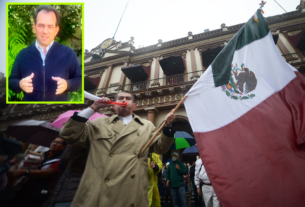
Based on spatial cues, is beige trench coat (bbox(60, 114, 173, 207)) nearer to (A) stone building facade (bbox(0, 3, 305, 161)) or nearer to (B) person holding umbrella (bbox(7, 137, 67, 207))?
(B) person holding umbrella (bbox(7, 137, 67, 207))

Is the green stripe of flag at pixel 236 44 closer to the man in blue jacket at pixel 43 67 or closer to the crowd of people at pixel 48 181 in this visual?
the man in blue jacket at pixel 43 67

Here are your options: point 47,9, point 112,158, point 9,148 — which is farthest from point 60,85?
point 112,158

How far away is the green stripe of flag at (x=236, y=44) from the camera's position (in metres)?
2.51

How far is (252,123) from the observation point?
7.00 ft

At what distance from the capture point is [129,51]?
14.0m

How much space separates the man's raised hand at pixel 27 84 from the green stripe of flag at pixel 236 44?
8.21 ft

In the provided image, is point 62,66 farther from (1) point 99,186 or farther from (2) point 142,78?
(2) point 142,78

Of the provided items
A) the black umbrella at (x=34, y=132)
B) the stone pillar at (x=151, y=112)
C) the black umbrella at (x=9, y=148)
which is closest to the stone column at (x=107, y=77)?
the stone pillar at (x=151, y=112)

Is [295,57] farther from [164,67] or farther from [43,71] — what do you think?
[43,71]

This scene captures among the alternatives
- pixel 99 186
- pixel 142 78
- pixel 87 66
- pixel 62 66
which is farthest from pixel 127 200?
pixel 87 66

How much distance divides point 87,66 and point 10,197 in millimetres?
15475

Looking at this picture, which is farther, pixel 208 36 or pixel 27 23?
pixel 208 36

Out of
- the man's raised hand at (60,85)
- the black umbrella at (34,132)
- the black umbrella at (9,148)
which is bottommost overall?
the black umbrella at (9,148)

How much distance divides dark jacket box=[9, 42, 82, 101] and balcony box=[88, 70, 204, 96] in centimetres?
812
